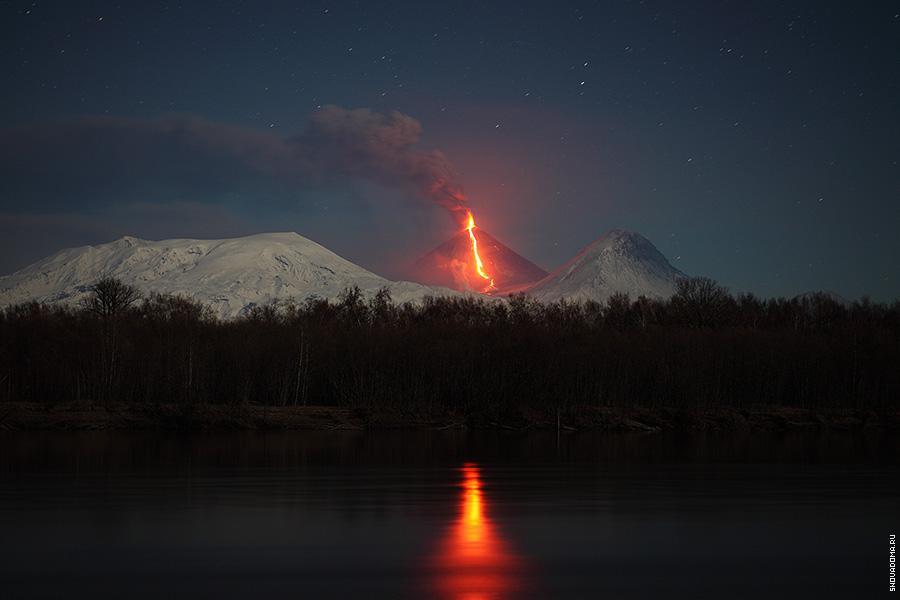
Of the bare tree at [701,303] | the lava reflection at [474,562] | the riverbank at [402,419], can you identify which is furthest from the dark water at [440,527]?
the bare tree at [701,303]

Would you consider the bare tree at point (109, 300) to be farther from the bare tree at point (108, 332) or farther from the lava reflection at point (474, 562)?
the lava reflection at point (474, 562)

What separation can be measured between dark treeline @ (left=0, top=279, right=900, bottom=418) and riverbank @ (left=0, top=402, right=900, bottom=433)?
1.61m

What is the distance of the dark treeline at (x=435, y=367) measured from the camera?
261ft

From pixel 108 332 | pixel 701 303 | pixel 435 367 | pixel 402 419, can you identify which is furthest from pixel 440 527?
pixel 701 303

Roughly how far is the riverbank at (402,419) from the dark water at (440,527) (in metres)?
24.6

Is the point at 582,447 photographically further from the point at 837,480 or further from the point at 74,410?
the point at 74,410

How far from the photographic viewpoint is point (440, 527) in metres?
22.0

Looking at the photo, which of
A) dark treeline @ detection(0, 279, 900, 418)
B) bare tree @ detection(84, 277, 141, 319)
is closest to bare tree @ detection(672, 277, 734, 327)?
dark treeline @ detection(0, 279, 900, 418)

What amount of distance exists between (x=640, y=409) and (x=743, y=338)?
64.2ft

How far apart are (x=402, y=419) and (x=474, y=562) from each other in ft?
188

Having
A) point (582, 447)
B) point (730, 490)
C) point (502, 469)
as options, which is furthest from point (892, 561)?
point (582, 447)

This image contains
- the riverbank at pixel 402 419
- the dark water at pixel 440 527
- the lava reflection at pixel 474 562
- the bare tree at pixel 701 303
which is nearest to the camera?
the lava reflection at pixel 474 562

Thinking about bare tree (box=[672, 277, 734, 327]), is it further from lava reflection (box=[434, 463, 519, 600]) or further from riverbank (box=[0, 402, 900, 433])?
lava reflection (box=[434, 463, 519, 600])

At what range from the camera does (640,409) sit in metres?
77.6
